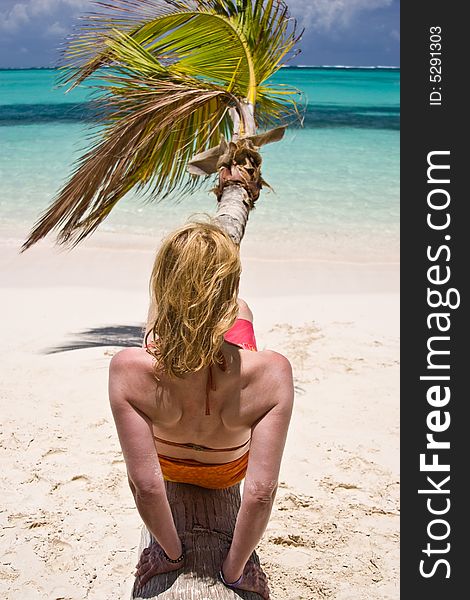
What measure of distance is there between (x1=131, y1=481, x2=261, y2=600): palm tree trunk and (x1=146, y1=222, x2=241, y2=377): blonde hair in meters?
0.62

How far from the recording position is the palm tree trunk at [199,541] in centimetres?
204

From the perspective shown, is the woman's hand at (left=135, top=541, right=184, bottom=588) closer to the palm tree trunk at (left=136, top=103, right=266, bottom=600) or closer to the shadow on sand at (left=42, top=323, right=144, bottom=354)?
the palm tree trunk at (left=136, top=103, right=266, bottom=600)

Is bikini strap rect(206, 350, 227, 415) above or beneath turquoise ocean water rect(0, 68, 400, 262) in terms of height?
beneath

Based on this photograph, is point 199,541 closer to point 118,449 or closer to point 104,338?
point 118,449

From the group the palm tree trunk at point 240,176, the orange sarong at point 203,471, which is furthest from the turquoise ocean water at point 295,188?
the orange sarong at point 203,471

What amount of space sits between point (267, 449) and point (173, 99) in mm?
2585

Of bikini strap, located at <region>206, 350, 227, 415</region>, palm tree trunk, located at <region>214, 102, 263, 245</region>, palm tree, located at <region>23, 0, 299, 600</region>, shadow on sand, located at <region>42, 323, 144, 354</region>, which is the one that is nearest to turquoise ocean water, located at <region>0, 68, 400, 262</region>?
palm tree, located at <region>23, 0, 299, 600</region>

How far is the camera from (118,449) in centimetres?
435

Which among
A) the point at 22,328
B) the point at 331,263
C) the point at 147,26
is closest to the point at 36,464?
the point at 22,328

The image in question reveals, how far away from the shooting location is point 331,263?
31.4ft

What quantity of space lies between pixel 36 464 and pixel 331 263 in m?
6.10

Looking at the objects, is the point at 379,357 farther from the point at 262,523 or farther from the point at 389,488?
the point at 262,523

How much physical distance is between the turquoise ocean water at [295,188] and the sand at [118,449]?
5.43 ft

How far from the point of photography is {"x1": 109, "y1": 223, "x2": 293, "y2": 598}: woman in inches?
70.4
